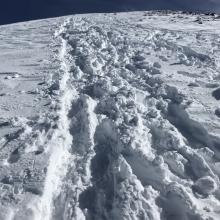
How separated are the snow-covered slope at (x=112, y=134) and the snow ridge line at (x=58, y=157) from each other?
0.01 meters

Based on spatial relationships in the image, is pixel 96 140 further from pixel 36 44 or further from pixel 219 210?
pixel 36 44

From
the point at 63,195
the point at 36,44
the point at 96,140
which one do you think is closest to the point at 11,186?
the point at 63,195

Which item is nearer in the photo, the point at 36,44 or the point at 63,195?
the point at 63,195

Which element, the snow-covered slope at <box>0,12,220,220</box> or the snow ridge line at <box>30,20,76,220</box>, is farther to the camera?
the snow-covered slope at <box>0,12,220,220</box>

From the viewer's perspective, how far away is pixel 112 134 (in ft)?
20.6

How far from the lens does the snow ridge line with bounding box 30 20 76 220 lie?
4590 millimetres

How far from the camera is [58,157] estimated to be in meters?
5.56

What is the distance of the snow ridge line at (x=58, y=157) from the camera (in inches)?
181

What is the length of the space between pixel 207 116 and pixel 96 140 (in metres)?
1.89

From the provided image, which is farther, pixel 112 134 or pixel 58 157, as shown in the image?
pixel 112 134

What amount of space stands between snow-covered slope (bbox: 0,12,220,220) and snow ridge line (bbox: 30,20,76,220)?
1 cm

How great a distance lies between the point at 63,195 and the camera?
4.86 meters

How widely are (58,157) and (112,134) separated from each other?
1.03 metres

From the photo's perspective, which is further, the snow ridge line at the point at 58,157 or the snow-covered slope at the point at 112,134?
the snow-covered slope at the point at 112,134
